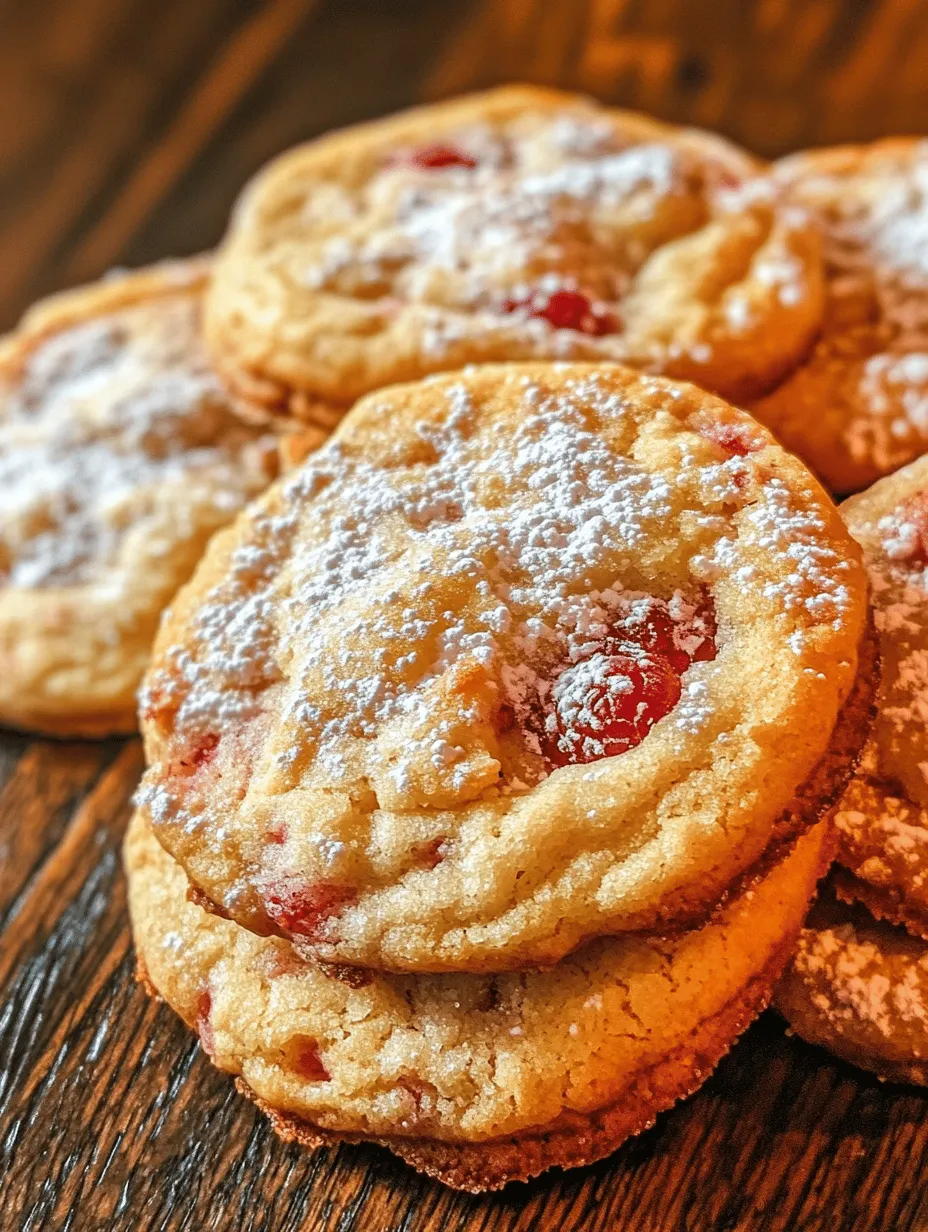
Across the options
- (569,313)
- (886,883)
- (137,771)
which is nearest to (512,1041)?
(886,883)

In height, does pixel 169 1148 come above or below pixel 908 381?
below

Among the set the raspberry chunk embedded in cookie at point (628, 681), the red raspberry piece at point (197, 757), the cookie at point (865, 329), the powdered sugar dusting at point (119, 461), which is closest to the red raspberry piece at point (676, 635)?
the raspberry chunk embedded in cookie at point (628, 681)

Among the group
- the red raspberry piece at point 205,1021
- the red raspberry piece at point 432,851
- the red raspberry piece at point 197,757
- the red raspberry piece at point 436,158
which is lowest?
the red raspberry piece at point 205,1021

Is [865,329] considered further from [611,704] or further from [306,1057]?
[306,1057]

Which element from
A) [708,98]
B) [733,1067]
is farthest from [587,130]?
[733,1067]

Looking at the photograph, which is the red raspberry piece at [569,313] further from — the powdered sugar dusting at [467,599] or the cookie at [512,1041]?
the cookie at [512,1041]

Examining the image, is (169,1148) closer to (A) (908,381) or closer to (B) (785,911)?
(B) (785,911)

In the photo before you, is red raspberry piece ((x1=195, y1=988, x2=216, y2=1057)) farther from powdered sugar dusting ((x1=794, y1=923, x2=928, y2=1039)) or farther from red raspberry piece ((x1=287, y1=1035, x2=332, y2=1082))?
powdered sugar dusting ((x1=794, y1=923, x2=928, y2=1039))
